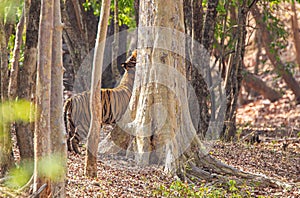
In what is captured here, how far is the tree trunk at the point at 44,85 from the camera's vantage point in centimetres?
502

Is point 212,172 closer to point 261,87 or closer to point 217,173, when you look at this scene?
point 217,173

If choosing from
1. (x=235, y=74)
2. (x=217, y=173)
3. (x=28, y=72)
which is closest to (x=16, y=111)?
(x=28, y=72)

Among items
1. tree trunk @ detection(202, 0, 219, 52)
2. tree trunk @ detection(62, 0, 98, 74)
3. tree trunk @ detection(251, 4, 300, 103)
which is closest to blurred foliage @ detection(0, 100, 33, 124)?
tree trunk @ detection(202, 0, 219, 52)

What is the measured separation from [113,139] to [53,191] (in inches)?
141

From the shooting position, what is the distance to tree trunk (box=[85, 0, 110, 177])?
6797mm

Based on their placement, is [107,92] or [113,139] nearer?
[113,139]

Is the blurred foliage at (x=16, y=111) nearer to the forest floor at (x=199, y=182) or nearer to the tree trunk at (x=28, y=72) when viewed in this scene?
the tree trunk at (x=28, y=72)

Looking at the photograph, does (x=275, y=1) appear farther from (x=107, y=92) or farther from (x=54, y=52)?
(x=54, y=52)

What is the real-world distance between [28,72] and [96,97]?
1.09 m

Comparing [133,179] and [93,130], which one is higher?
[93,130]

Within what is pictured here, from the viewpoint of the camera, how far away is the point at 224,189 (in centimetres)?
775

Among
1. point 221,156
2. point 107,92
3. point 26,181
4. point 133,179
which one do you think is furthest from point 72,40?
point 26,181

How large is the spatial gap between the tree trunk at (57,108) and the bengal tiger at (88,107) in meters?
3.78

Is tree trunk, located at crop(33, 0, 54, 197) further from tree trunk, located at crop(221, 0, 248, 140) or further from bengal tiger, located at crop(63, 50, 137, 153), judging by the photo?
tree trunk, located at crop(221, 0, 248, 140)
